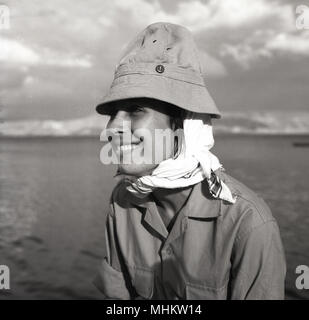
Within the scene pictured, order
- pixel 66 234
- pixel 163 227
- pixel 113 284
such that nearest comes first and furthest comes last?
pixel 163 227 → pixel 113 284 → pixel 66 234

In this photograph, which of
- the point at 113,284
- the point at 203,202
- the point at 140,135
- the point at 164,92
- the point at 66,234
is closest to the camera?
the point at 164,92

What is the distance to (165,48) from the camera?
272 centimetres

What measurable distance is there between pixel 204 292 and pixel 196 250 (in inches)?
11.6

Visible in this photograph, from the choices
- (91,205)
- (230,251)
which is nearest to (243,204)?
(230,251)

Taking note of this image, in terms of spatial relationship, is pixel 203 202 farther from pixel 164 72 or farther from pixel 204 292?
pixel 164 72

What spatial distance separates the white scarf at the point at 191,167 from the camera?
272cm

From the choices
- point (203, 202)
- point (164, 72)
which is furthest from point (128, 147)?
point (203, 202)

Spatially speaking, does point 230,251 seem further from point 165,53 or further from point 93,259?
point 93,259

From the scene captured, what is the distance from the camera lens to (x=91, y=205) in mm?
25016

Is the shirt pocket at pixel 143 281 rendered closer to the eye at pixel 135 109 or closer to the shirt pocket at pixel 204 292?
the shirt pocket at pixel 204 292

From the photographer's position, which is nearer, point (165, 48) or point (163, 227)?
point (165, 48)

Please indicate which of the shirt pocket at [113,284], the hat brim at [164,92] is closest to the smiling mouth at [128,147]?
the hat brim at [164,92]

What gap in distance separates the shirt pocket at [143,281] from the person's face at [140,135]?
83 cm

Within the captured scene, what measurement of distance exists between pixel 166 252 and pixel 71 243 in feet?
→ 47.5
